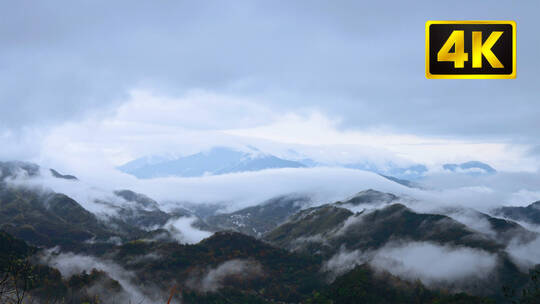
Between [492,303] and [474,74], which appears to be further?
[492,303]

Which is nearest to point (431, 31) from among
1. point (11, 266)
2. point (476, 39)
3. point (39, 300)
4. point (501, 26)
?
point (476, 39)

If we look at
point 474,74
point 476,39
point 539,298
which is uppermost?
point 476,39

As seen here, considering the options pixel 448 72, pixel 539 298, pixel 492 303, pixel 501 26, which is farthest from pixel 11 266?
pixel 492 303

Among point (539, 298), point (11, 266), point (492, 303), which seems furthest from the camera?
point (492, 303)

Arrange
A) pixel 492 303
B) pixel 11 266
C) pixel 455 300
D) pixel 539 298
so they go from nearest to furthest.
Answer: pixel 11 266 → pixel 539 298 → pixel 492 303 → pixel 455 300

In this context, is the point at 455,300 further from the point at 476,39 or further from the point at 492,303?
the point at 476,39

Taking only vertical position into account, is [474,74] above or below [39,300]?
above
